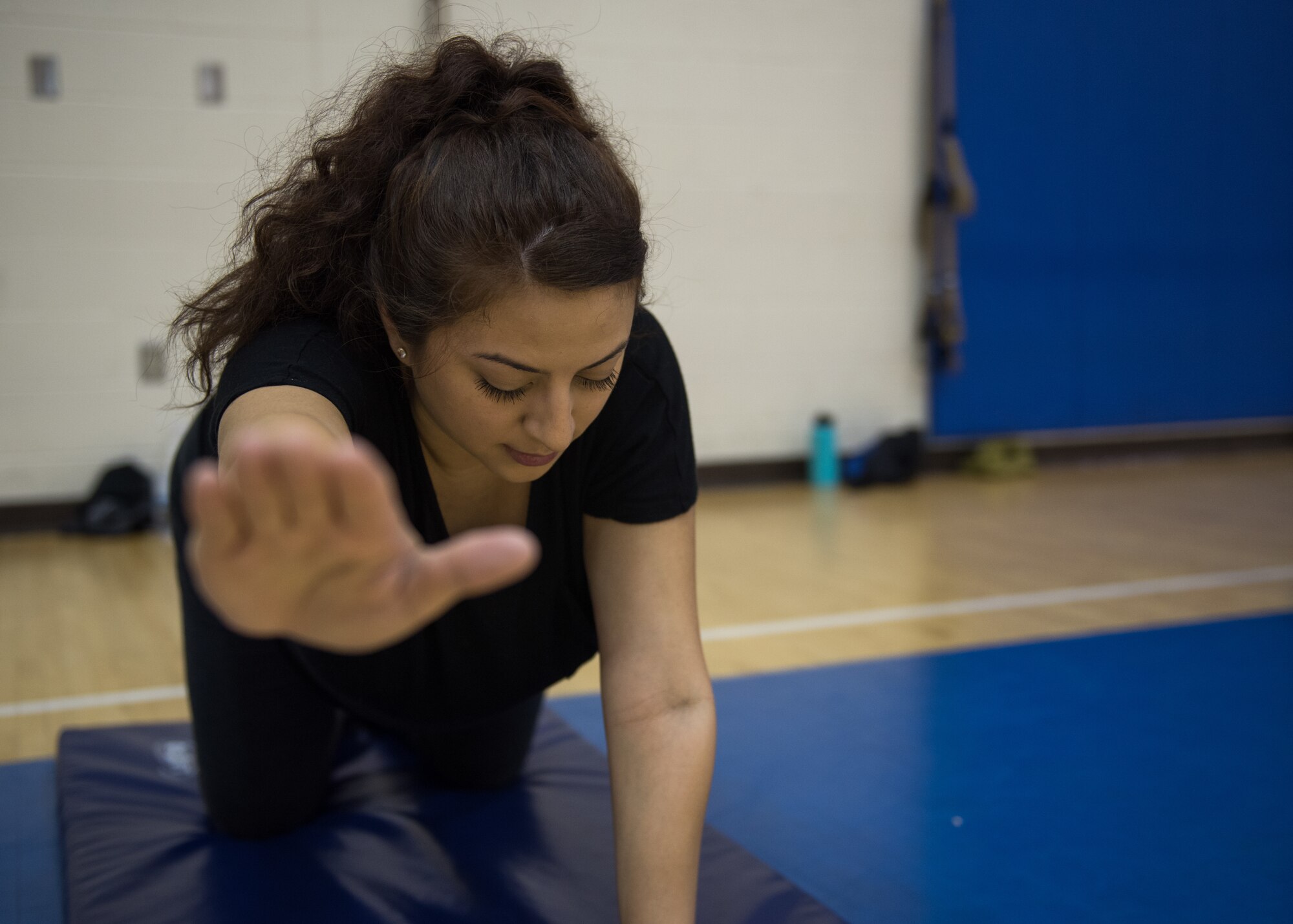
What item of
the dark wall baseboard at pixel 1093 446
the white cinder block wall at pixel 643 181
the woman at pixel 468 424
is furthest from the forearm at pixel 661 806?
the dark wall baseboard at pixel 1093 446

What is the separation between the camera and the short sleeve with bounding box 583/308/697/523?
122 cm

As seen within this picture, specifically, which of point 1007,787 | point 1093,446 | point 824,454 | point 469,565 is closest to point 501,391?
point 469,565

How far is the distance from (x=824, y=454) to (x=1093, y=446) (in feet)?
5.30

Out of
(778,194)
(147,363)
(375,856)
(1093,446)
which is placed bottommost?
(1093,446)

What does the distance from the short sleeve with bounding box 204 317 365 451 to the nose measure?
18 centimetres

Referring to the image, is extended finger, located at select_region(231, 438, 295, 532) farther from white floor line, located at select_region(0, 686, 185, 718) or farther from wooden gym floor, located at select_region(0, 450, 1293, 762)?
white floor line, located at select_region(0, 686, 185, 718)

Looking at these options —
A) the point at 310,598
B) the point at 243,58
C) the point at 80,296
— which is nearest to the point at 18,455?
the point at 80,296

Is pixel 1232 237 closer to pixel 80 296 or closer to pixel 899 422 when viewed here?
pixel 899 422

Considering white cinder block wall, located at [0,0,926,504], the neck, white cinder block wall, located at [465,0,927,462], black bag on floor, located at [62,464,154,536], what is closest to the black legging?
the neck

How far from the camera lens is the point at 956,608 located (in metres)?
2.92

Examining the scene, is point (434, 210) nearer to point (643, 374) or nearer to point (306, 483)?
point (643, 374)

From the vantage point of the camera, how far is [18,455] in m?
4.10

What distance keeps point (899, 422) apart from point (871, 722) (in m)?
3.61

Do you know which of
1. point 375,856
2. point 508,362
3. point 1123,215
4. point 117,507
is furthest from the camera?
point 1123,215
